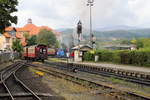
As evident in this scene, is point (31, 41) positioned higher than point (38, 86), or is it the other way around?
point (31, 41)

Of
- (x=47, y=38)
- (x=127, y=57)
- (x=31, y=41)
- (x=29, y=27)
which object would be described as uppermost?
(x=29, y=27)

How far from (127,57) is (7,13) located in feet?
59.4

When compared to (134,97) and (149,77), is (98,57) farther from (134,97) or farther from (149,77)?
(134,97)

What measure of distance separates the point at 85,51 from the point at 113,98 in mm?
35215

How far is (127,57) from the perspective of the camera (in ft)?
109

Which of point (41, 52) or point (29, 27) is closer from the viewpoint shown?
point (41, 52)

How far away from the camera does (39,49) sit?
43.8 meters

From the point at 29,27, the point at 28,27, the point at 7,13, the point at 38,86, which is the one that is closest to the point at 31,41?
the point at 7,13

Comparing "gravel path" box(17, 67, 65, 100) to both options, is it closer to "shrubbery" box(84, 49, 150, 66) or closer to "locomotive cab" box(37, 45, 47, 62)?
"shrubbery" box(84, 49, 150, 66)

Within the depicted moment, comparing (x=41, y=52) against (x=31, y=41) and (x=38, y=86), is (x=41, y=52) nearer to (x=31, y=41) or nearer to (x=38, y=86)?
(x=38, y=86)

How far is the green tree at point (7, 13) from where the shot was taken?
29.0 m

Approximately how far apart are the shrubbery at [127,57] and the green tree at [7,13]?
16.8 metres

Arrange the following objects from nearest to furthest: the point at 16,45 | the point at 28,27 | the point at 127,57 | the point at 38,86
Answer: the point at 38,86, the point at 127,57, the point at 16,45, the point at 28,27

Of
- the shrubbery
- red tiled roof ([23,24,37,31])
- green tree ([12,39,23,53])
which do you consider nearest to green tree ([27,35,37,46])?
green tree ([12,39,23,53])
